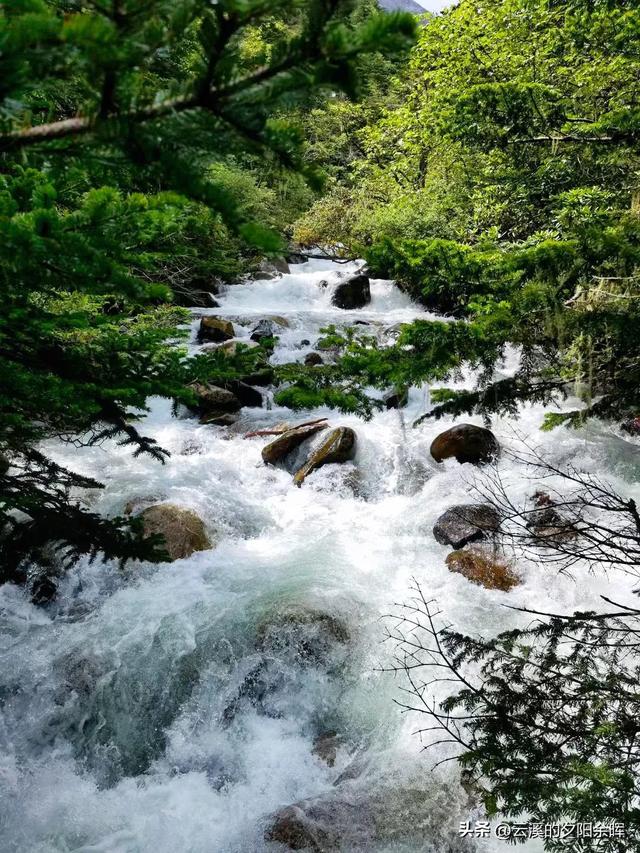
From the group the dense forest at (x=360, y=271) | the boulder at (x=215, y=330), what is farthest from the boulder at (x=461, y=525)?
the boulder at (x=215, y=330)

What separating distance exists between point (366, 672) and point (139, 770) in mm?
2316

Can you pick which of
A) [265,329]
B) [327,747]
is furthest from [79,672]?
[265,329]

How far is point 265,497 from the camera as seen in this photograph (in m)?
9.30

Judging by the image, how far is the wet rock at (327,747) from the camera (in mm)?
4578

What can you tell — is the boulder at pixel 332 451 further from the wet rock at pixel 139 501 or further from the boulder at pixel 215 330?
the boulder at pixel 215 330

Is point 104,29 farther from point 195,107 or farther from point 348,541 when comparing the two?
point 348,541

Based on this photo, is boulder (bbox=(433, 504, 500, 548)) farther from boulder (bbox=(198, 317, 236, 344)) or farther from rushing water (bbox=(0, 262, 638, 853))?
boulder (bbox=(198, 317, 236, 344))

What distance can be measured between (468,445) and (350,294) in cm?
1223

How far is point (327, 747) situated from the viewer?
4.69 meters

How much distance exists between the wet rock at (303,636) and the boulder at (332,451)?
4065mm

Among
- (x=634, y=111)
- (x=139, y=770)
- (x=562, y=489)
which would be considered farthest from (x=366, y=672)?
(x=634, y=111)

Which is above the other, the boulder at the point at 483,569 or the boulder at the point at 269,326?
the boulder at the point at 269,326

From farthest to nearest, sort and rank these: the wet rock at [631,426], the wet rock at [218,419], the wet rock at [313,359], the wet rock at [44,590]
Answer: the wet rock at [313,359] < the wet rock at [218,419] < the wet rock at [631,426] < the wet rock at [44,590]

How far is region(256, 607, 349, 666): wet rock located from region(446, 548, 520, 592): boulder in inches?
78.0
